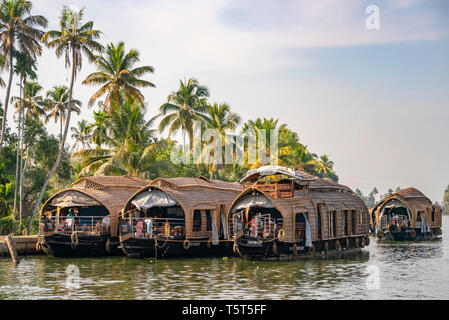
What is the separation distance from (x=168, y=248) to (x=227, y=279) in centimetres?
661

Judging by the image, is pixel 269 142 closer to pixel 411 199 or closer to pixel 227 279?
pixel 411 199

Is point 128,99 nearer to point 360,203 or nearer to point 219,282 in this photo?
point 360,203

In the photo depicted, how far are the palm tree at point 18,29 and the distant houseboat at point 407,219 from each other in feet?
82.6

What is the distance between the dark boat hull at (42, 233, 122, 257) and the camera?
26766 mm

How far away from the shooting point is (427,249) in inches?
1305

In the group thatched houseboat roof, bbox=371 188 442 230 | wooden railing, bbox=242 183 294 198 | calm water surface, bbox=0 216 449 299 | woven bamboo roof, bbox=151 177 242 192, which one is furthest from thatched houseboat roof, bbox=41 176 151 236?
thatched houseboat roof, bbox=371 188 442 230

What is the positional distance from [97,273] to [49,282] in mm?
2412

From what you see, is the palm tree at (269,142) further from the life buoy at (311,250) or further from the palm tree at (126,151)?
the life buoy at (311,250)

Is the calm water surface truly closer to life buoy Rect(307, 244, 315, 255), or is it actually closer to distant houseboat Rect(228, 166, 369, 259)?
life buoy Rect(307, 244, 315, 255)

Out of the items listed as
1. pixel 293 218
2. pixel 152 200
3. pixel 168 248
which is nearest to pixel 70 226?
pixel 152 200

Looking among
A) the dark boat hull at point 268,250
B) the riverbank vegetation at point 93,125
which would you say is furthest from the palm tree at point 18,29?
the dark boat hull at point 268,250

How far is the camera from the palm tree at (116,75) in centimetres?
4019

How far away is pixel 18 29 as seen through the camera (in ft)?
118

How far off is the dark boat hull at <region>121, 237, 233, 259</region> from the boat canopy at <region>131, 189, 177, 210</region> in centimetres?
190
